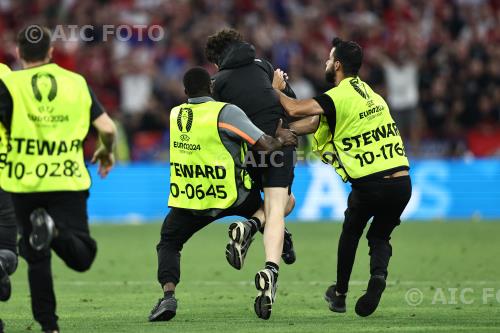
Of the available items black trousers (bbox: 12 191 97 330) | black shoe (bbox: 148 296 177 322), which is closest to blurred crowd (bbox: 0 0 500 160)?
black shoe (bbox: 148 296 177 322)

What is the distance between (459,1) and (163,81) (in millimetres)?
6193

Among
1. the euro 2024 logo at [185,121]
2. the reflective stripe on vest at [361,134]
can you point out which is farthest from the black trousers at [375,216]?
the euro 2024 logo at [185,121]

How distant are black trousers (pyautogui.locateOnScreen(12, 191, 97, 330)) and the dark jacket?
7.75 ft

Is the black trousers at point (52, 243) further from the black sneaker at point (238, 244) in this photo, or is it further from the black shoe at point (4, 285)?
the black sneaker at point (238, 244)

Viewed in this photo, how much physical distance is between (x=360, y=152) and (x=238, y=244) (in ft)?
4.09

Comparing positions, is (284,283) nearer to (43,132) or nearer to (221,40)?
(221,40)

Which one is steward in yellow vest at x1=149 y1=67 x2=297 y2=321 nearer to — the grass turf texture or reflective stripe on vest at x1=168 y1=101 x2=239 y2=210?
reflective stripe on vest at x1=168 y1=101 x2=239 y2=210

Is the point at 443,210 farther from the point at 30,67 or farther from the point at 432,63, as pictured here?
the point at 30,67

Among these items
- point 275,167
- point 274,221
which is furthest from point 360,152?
point 274,221

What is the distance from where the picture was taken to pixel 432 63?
22219 millimetres

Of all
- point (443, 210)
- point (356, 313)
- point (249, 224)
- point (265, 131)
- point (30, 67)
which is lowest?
point (443, 210)

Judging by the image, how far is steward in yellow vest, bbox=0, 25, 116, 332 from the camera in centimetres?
805

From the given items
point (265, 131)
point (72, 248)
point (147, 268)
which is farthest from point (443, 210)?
point (72, 248)

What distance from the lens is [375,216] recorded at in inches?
394
